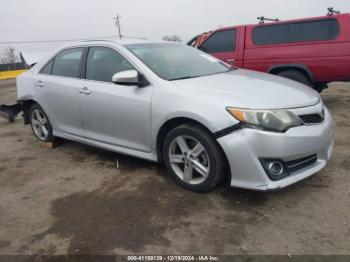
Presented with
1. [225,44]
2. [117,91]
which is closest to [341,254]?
[117,91]

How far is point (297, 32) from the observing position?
7.29 meters

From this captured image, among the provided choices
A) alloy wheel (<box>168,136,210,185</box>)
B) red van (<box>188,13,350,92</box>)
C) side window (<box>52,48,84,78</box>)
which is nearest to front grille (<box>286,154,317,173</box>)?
alloy wheel (<box>168,136,210,185</box>)

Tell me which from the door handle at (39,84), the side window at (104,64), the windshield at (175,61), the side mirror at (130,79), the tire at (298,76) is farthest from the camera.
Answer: the tire at (298,76)

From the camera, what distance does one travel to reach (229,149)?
10.5 ft

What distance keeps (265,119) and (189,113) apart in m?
0.71

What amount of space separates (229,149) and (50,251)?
5.54ft

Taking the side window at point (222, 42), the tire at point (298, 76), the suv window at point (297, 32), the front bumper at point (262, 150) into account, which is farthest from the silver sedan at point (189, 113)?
the side window at point (222, 42)

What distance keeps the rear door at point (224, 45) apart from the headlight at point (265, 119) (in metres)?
5.01

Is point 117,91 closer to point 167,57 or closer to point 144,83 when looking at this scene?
point 144,83

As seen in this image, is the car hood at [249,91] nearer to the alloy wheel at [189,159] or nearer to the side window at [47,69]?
the alloy wheel at [189,159]

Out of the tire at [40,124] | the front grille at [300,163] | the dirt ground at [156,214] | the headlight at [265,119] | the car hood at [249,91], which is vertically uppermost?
the car hood at [249,91]

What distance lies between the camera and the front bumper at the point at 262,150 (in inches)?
123

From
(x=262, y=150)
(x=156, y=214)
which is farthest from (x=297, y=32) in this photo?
(x=156, y=214)

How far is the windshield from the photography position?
402 centimetres
